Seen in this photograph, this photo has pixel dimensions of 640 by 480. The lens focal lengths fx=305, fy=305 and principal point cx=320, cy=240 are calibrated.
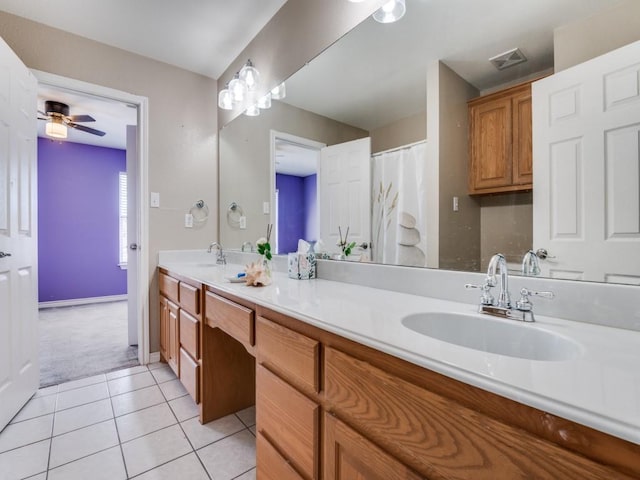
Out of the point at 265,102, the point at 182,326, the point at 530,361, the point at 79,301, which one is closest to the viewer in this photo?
the point at 530,361

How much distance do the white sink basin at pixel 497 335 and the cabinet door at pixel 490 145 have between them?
17.3 inches

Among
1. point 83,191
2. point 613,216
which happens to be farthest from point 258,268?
point 83,191

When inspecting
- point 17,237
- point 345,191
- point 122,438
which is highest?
point 345,191

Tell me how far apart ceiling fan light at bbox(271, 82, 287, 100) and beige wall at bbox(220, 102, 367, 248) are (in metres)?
0.04

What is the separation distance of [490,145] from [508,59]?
262mm

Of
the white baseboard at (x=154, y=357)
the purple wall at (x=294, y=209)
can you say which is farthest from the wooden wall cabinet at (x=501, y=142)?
the white baseboard at (x=154, y=357)

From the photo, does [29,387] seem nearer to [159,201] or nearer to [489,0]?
[159,201]

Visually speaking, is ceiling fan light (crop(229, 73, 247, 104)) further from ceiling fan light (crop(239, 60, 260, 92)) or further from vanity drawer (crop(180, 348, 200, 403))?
vanity drawer (crop(180, 348, 200, 403))

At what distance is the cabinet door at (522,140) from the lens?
0.90m

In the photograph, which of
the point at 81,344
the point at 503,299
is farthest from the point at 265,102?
the point at 81,344

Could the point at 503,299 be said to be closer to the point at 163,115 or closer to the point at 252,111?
the point at 252,111

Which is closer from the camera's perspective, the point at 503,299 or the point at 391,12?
the point at 503,299

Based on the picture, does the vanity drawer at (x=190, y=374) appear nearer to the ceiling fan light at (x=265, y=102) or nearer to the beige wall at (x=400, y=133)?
the beige wall at (x=400, y=133)

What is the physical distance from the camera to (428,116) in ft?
3.89
